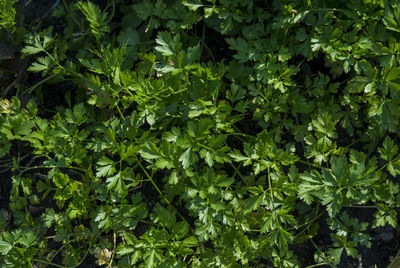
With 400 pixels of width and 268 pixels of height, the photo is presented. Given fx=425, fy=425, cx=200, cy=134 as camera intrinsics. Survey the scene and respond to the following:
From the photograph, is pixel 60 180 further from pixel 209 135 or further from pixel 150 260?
pixel 209 135

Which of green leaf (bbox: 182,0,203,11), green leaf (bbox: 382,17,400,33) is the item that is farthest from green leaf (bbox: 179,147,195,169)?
green leaf (bbox: 382,17,400,33)

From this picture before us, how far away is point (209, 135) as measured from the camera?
260 centimetres

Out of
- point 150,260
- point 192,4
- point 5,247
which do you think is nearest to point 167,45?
point 192,4

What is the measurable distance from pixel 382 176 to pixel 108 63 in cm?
178

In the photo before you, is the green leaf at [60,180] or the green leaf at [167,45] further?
the green leaf at [60,180]

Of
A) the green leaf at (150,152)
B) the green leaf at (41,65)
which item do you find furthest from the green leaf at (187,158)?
the green leaf at (41,65)

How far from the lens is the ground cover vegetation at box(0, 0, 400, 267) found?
2525mm

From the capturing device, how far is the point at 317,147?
2689 millimetres

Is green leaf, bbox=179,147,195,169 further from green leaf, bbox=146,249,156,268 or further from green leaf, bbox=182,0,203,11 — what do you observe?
green leaf, bbox=182,0,203,11

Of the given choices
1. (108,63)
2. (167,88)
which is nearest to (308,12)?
(167,88)

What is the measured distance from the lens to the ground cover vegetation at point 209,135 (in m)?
2.53

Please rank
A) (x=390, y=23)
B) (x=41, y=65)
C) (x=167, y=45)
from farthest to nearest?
(x=41, y=65) < (x=167, y=45) < (x=390, y=23)

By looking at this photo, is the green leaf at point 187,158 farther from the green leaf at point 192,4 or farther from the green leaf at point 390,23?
the green leaf at point 390,23

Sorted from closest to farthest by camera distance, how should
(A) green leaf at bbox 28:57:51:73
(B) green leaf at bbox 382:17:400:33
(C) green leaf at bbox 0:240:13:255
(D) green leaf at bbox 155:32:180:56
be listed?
1. (B) green leaf at bbox 382:17:400:33
2. (D) green leaf at bbox 155:32:180:56
3. (C) green leaf at bbox 0:240:13:255
4. (A) green leaf at bbox 28:57:51:73
